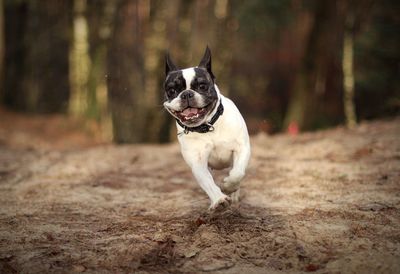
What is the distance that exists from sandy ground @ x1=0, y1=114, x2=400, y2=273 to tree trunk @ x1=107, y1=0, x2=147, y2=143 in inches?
156

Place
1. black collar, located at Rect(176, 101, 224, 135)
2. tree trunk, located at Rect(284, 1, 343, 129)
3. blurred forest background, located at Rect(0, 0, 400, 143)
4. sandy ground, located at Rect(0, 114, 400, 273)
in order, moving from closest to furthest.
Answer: sandy ground, located at Rect(0, 114, 400, 273)
black collar, located at Rect(176, 101, 224, 135)
blurred forest background, located at Rect(0, 0, 400, 143)
tree trunk, located at Rect(284, 1, 343, 129)

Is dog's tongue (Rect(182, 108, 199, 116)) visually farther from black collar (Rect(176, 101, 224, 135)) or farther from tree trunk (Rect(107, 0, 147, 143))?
tree trunk (Rect(107, 0, 147, 143))

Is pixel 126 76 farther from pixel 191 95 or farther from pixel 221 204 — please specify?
pixel 221 204

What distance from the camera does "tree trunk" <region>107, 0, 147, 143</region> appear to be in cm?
1193

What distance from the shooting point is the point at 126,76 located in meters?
14.3

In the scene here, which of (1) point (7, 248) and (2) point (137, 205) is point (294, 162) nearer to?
(2) point (137, 205)

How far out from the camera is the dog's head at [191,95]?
4562 mm

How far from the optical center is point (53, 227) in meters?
4.53

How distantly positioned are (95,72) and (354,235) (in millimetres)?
12858

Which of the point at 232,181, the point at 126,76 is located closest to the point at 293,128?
the point at 126,76

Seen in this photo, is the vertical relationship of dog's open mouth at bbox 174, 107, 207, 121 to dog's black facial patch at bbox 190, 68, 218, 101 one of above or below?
below

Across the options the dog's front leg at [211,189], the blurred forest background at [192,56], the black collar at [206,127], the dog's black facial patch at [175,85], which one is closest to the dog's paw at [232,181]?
the dog's front leg at [211,189]

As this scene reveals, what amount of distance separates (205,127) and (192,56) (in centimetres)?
1036

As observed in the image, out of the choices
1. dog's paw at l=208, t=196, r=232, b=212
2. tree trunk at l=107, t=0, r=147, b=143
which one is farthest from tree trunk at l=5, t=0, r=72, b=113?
dog's paw at l=208, t=196, r=232, b=212
